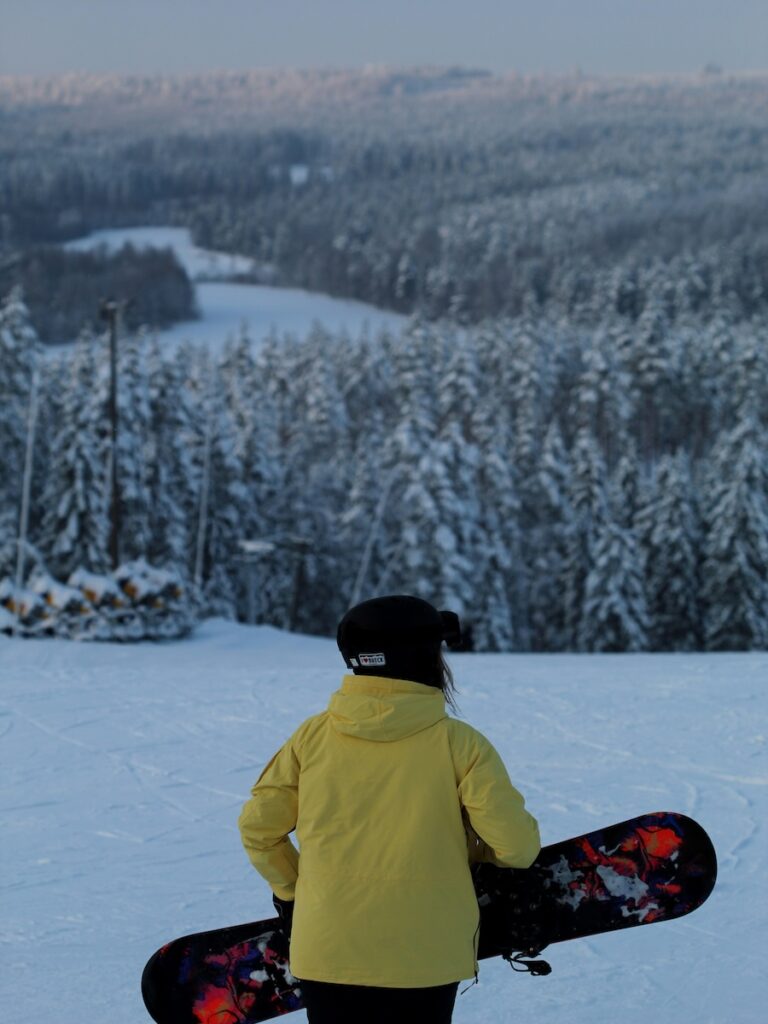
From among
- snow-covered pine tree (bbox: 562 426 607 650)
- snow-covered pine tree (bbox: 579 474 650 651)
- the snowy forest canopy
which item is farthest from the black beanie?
snow-covered pine tree (bbox: 562 426 607 650)

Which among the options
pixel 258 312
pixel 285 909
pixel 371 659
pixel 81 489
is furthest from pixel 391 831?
pixel 258 312

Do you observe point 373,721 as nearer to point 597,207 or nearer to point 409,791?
point 409,791

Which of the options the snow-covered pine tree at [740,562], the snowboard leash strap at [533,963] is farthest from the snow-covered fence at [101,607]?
the snow-covered pine tree at [740,562]

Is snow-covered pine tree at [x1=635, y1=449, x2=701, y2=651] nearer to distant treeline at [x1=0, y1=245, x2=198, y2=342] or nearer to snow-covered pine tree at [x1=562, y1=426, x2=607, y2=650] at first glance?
snow-covered pine tree at [x1=562, y1=426, x2=607, y2=650]

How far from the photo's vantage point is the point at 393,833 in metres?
2.71

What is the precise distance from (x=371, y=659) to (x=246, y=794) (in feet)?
17.4

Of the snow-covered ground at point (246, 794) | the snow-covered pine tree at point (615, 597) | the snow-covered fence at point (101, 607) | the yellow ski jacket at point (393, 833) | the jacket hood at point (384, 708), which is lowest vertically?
the snow-covered pine tree at point (615, 597)

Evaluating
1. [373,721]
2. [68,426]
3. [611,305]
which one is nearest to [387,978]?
[373,721]

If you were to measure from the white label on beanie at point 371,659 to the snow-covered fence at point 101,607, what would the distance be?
15.5 m

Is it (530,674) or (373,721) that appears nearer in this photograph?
(373,721)

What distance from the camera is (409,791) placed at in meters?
2.71

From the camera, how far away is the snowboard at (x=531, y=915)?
3.33 meters

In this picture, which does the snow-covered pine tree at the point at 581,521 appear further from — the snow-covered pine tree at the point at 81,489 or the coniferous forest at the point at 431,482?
the snow-covered pine tree at the point at 81,489

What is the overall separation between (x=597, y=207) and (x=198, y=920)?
204833 millimetres
